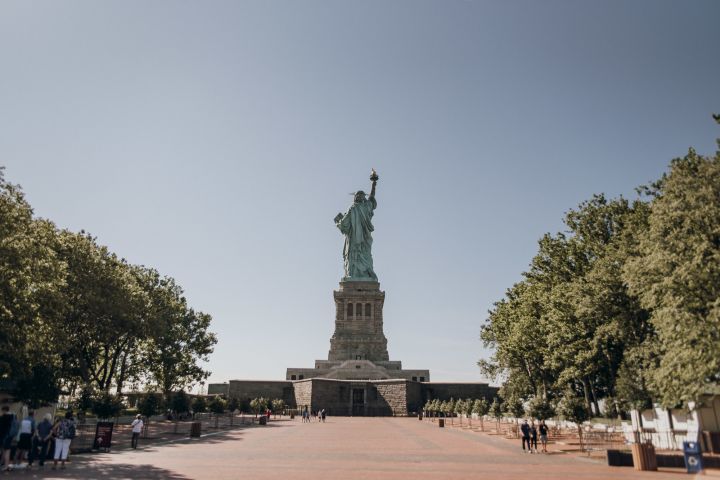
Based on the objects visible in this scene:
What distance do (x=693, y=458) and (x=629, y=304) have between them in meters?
13.1

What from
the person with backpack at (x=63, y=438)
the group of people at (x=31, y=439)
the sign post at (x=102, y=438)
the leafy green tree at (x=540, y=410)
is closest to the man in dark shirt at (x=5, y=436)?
the group of people at (x=31, y=439)

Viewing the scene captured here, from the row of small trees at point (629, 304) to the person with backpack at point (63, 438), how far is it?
22985mm

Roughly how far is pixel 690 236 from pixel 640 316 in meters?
9.39

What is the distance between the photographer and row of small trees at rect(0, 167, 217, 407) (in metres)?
24.6

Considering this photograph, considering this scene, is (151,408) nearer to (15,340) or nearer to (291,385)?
(15,340)

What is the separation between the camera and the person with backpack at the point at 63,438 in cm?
1766

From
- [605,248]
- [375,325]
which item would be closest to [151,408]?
[605,248]

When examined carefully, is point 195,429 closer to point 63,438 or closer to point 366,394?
point 63,438

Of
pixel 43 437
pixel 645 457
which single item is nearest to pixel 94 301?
pixel 43 437

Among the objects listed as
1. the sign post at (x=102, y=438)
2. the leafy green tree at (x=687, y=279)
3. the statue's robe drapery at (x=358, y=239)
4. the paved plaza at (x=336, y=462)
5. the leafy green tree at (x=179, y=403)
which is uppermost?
the statue's robe drapery at (x=358, y=239)

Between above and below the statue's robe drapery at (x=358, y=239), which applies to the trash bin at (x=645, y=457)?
below

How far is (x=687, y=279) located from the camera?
19.6 meters

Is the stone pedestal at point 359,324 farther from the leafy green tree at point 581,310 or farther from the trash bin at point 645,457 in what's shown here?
the trash bin at point 645,457

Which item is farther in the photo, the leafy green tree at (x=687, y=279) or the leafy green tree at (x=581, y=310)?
the leafy green tree at (x=581, y=310)
